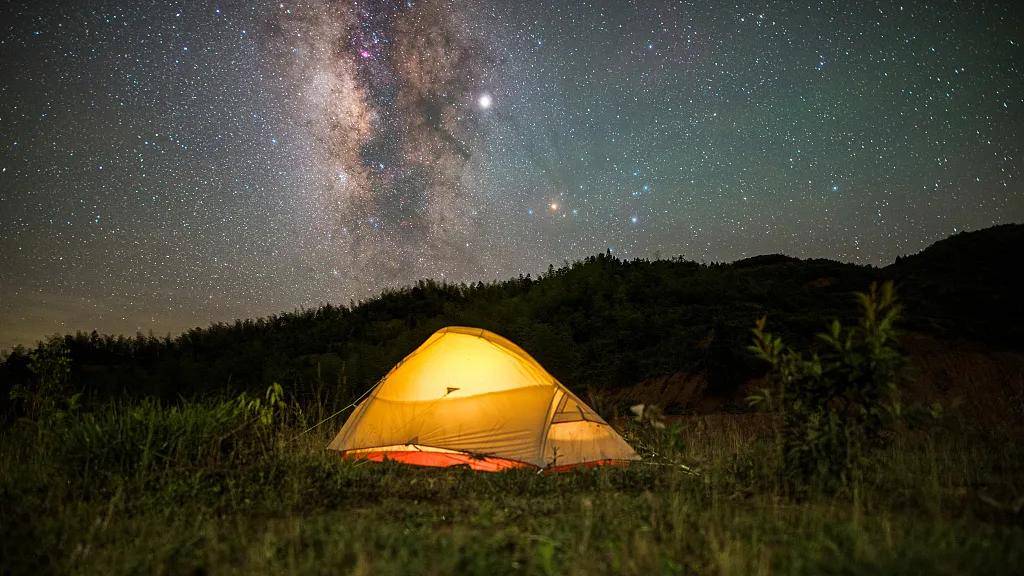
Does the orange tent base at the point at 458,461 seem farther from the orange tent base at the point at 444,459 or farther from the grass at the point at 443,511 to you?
the grass at the point at 443,511

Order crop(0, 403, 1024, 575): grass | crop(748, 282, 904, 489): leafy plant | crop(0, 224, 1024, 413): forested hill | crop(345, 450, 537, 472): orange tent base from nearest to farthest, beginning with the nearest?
crop(0, 403, 1024, 575): grass
crop(748, 282, 904, 489): leafy plant
crop(345, 450, 537, 472): orange tent base
crop(0, 224, 1024, 413): forested hill

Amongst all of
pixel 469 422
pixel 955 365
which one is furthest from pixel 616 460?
pixel 955 365

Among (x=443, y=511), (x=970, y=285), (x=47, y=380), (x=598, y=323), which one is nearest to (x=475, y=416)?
(x=443, y=511)

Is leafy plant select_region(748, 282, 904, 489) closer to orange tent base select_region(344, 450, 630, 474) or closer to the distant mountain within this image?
orange tent base select_region(344, 450, 630, 474)

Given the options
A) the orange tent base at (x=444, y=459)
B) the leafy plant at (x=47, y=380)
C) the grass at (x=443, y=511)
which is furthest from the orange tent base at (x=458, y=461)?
the leafy plant at (x=47, y=380)

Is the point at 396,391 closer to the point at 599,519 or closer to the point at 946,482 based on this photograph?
the point at 599,519

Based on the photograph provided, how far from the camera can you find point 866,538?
346 centimetres

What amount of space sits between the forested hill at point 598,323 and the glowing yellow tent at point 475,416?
3.96 metres

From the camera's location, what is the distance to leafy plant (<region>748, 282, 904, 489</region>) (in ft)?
16.7

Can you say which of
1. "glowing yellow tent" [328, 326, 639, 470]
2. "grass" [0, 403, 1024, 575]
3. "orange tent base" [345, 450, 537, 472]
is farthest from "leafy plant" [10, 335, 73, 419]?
"orange tent base" [345, 450, 537, 472]

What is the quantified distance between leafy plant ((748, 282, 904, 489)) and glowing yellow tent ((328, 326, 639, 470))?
2502 millimetres

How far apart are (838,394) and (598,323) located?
13.5 m

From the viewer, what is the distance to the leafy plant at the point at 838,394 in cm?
508

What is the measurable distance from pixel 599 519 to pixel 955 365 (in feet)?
37.1
